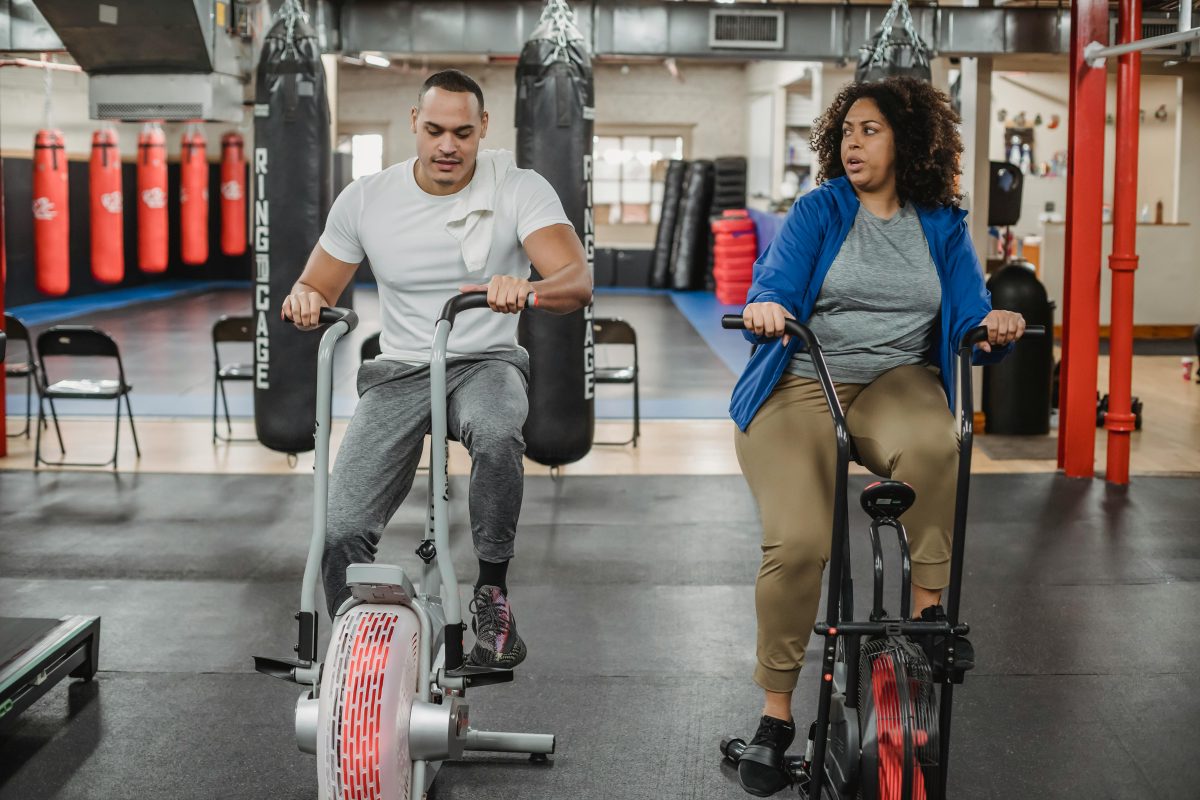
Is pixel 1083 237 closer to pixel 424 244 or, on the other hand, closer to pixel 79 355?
pixel 424 244

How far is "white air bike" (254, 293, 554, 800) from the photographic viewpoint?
7.59ft

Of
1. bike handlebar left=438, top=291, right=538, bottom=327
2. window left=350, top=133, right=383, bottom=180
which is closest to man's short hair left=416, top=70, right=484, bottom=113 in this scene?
bike handlebar left=438, top=291, right=538, bottom=327

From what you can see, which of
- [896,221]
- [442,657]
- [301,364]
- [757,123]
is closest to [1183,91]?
[757,123]

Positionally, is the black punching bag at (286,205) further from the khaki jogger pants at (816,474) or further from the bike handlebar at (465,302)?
the khaki jogger pants at (816,474)

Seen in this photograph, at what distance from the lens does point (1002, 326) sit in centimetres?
253

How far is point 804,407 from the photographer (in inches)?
106

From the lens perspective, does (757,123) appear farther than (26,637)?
Yes

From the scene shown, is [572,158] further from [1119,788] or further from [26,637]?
[1119,788]

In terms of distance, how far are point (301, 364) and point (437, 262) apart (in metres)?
2.73

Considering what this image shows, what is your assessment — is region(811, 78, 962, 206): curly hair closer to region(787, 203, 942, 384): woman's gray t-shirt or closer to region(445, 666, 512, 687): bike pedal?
region(787, 203, 942, 384): woman's gray t-shirt

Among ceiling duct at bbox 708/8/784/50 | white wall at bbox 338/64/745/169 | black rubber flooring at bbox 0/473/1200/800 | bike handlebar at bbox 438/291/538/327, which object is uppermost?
white wall at bbox 338/64/745/169

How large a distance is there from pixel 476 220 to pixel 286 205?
2732mm

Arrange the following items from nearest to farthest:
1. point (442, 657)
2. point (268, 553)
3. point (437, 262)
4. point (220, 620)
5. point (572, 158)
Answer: point (442, 657), point (437, 262), point (220, 620), point (268, 553), point (572, 158)

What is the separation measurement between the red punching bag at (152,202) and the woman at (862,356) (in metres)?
10.4
